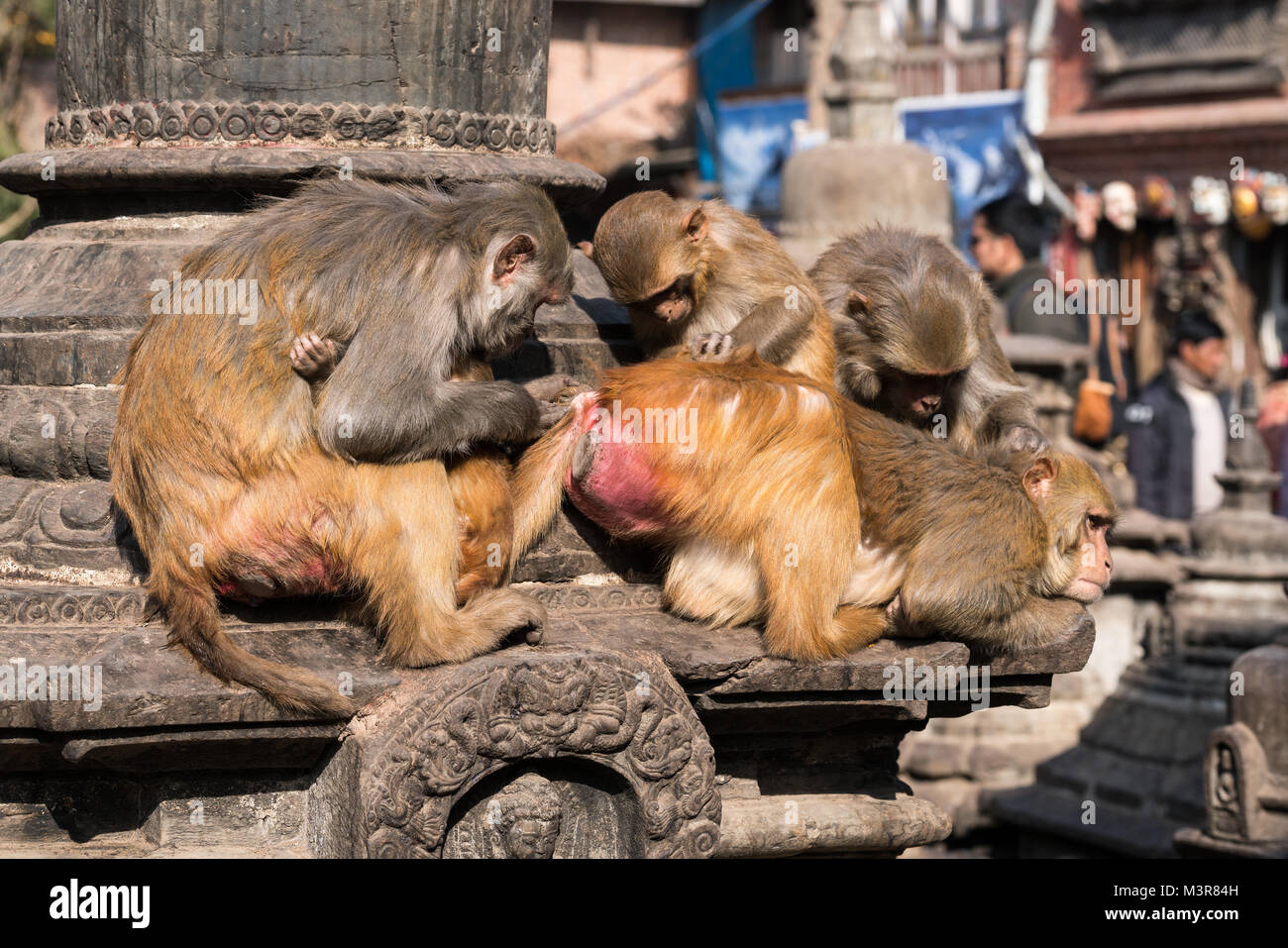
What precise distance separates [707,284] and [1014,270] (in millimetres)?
6240

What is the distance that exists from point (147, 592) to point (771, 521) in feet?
4.59

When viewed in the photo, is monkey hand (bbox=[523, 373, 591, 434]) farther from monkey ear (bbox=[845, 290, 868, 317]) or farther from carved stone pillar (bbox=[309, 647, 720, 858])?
monkey ear (bbox=[845, 290, 868, 317])

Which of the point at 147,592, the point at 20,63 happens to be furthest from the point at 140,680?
the point at 20,63

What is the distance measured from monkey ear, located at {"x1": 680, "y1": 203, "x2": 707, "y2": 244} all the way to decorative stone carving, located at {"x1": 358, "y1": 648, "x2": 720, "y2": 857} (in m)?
1.34

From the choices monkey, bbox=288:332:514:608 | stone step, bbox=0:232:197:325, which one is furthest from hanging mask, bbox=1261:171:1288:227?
stone step, bbox=0:232:197:325

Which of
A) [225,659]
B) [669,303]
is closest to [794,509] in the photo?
[669,303]

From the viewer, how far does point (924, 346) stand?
15.0ft

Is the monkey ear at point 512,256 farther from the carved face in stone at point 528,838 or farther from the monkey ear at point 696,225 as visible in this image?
the carved face in stone at point 528,838

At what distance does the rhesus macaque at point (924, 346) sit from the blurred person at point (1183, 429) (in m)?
6.17

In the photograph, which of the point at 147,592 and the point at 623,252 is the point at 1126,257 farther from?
the point at 147,592

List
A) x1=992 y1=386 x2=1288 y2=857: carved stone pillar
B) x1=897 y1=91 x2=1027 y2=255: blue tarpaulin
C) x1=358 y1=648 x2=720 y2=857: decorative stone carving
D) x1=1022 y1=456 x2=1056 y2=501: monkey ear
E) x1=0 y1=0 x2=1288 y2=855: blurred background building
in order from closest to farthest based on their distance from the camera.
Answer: x1=358 y1=648 x2=720 y2=857: decorative stone carving < x1=1022 y1=456 x2=1056 y2=501: monkey ear < x1=992 y1=386 x2=1288 y2=857: carved stone pillar < x1=0 y1=0 x2=1288 y2=855: blurred background building < x1=897 y1=91 x2=1027 y2=255: blue tarpaulin

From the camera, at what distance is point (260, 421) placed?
357 centimetres

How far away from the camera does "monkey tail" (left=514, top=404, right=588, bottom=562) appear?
4020 millimetres

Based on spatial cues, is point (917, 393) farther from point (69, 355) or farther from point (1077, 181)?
point (1077, 181)
